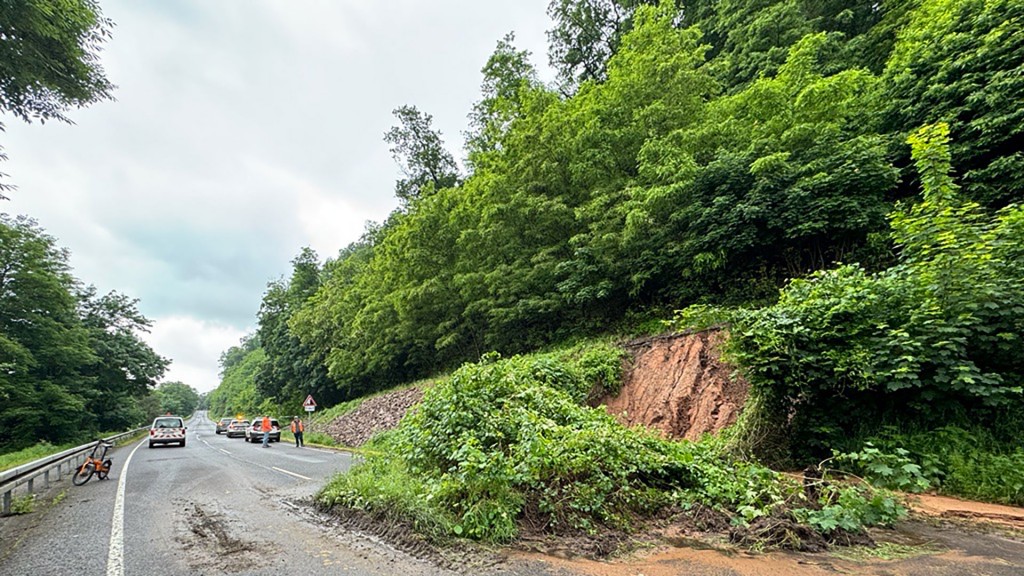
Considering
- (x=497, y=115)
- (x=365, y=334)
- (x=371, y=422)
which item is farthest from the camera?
(x=365, y=334)

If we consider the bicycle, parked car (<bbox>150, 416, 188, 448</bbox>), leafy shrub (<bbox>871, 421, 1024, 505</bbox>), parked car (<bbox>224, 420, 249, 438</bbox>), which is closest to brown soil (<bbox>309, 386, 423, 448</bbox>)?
parked car (<bbox>150, 416, 188, 448</bbox>)

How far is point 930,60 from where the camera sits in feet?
38.3

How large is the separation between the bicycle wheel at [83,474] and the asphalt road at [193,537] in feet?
3.41

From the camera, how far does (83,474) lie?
10047 millimetres

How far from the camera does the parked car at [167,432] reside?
73.0 ft

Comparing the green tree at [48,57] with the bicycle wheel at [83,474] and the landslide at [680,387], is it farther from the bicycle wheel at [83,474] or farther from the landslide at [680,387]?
the landslide at [680,387]

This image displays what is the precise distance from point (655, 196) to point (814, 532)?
9999 mm

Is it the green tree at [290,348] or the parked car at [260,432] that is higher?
the green tree at [290,348]

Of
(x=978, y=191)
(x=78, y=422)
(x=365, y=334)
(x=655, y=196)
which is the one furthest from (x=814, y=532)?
(x=78, y=422)

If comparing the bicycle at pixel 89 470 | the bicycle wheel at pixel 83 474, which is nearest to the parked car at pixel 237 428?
the bicycle at pixel 89 470

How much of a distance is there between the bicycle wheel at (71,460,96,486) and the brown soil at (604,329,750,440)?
12.5 metres

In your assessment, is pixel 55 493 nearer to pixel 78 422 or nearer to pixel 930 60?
pixel 930 60

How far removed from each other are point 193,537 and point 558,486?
460 centimetres

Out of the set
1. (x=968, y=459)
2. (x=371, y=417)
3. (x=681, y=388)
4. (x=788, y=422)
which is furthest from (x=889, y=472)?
(x=371, y=417)
